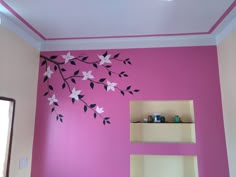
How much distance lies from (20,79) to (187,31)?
2.23m

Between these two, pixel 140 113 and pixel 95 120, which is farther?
pixel 140 113

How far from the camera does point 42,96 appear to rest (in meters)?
2.93

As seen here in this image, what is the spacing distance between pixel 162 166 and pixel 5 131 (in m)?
2.06

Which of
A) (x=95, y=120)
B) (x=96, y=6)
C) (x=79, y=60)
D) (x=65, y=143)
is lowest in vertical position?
(x=65, y=143)

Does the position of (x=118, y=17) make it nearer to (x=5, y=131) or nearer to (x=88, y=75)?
(x=88, y=75)

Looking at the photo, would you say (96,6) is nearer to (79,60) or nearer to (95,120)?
(79,60)

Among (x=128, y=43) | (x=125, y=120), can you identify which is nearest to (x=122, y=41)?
(x=128, y=43)

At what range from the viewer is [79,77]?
2.92 meters

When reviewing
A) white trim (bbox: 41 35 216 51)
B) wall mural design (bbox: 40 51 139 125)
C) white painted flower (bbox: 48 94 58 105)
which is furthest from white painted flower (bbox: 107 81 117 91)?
white painted flower (bbox: 48 94 58 105)

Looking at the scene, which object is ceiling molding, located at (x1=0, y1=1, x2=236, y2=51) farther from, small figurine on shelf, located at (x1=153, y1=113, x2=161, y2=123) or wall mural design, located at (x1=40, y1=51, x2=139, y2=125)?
small figurine on shelf, located at (x1=153, y1=113, x2=161, y2=123)

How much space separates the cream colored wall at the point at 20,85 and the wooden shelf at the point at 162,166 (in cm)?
144

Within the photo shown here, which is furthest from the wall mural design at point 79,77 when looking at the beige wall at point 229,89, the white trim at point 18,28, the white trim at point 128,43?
the beige wall at point 229,89

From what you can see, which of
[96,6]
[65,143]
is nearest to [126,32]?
[96,6]

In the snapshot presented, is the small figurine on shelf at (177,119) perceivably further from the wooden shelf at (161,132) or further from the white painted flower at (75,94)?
the white painted flower at (75,94)
